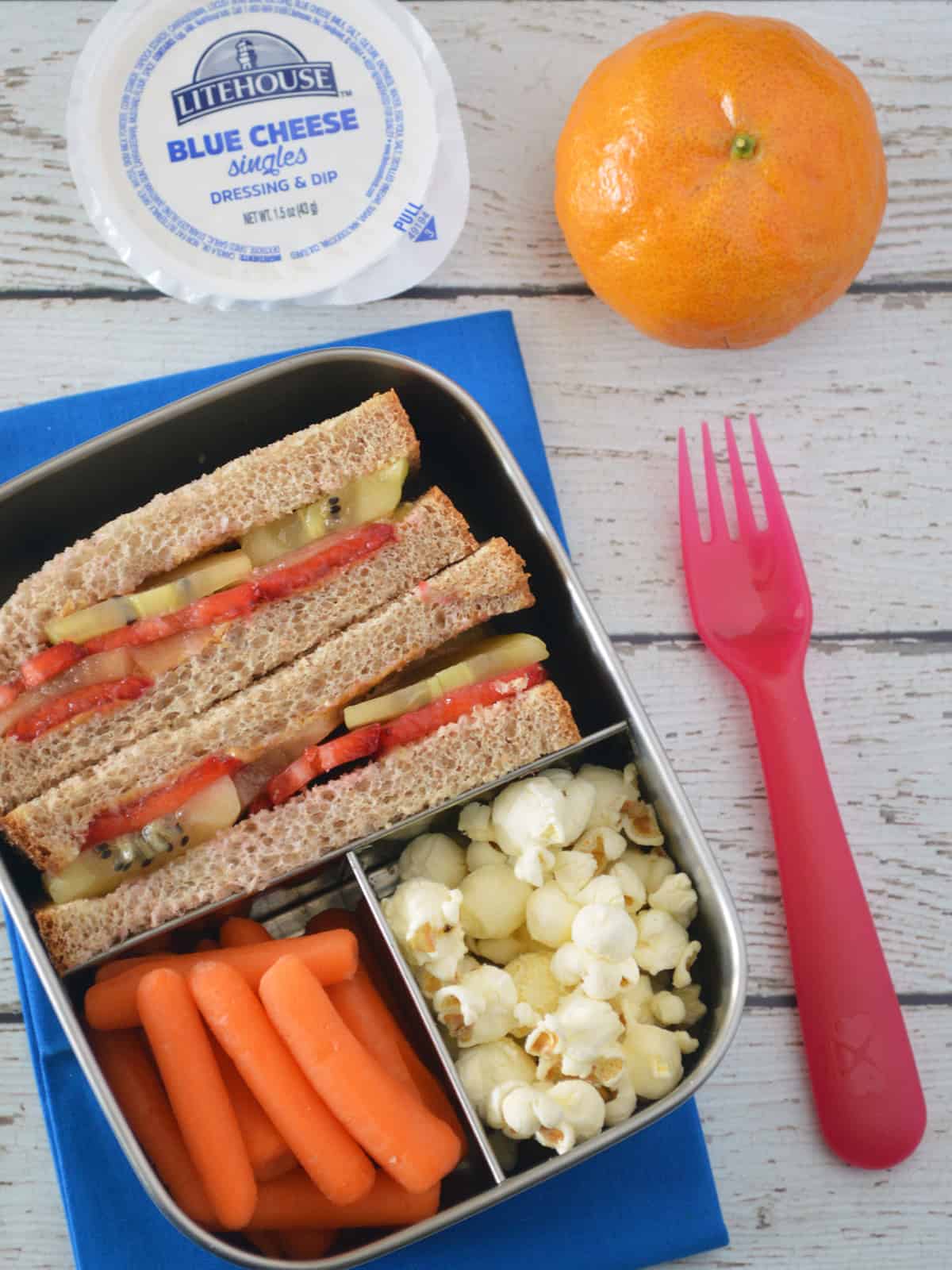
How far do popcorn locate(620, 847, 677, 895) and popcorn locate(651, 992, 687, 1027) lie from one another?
12 centimetres

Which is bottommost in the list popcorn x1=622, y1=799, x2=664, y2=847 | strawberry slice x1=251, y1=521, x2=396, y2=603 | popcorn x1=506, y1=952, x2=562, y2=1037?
popcorn x1=506, y1=952, x2=562, y2=1037

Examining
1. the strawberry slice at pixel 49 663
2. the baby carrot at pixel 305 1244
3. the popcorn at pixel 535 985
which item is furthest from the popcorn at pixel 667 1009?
the strawberry slice at pixel 49 663

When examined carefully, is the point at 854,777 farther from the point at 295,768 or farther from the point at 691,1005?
the point at 295,768

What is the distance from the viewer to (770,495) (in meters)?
1.60

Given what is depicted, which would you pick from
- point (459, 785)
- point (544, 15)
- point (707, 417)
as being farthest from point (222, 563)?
point (544, 15)

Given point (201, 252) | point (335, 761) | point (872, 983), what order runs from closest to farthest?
1. point (335, 761)
2. point (872, 983)
3. point (201, 252)

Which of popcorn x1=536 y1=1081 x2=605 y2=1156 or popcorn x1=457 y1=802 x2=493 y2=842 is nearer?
popcorn x1=536 y1=1081 x2=605 y2=1156

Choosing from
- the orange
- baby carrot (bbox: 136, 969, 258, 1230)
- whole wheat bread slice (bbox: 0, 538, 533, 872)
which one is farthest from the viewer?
the orange

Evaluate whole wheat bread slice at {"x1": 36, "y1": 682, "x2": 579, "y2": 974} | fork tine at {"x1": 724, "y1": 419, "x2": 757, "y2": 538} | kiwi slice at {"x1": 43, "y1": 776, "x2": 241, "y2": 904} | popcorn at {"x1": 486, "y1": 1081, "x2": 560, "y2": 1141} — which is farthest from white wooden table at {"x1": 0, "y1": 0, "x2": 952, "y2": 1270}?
kiwi slice at {"x1": 43, "y1": 776, "x2": 241, "y2": 904}

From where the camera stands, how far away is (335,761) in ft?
4.50

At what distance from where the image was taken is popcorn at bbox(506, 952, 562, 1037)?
1.34m

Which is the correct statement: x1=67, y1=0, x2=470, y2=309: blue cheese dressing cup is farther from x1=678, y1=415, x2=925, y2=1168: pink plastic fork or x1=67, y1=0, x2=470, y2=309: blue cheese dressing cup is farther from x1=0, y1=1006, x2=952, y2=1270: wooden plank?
x1=0, y1=1006, x2=952, y2=1270: wooden plank

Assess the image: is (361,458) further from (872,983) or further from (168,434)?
(872,983)

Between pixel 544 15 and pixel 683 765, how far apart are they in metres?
1.11
